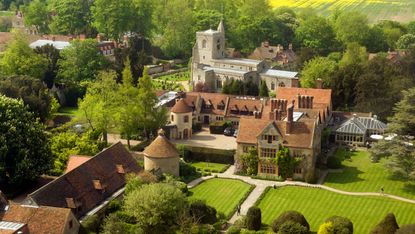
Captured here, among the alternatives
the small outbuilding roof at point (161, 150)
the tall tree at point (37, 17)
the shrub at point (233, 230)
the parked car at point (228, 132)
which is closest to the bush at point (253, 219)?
the shrub at point (233, 230)

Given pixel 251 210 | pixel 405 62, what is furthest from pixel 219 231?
pixel 405 62

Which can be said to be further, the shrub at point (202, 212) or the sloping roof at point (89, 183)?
the shrub at point (202, 212)

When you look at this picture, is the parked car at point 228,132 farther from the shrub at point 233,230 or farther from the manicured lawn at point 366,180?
the shrub at point 233,230

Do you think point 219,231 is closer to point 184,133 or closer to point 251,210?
point 251,210

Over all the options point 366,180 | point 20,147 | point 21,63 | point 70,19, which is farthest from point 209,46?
point 20,147

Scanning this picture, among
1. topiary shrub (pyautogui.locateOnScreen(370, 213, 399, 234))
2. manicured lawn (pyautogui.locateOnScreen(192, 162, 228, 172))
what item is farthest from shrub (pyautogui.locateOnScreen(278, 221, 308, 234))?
manicured lawn (pyautogui.locateOnScreen(192, 162, 228, 172))

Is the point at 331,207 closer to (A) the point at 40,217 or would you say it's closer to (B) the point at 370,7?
(A) the point at 40,217
